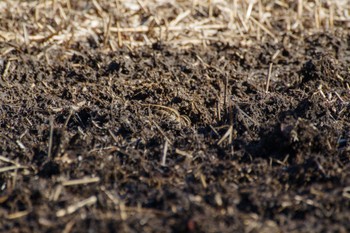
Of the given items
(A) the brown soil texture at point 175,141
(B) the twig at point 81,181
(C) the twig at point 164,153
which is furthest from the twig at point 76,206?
(C) the twig at point 164,153

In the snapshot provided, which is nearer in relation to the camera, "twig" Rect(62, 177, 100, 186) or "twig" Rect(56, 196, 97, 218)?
"twig" Rect(56, 196, 97, 218)

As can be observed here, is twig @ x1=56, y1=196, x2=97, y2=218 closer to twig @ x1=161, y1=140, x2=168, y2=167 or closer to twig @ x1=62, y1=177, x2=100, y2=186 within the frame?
twig @ x1=62, y1=177, x2=100, y2=186

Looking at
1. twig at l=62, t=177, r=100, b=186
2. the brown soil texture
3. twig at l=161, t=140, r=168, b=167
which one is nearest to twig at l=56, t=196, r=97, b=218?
the brown soil texture

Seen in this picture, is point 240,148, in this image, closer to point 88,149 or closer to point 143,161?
point 143,161

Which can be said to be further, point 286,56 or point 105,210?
point 286,56

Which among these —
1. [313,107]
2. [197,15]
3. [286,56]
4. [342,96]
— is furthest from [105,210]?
[197,15]

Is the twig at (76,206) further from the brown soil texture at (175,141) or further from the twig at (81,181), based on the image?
the twig at (81,181)

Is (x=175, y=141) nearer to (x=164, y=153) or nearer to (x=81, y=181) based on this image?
→ (x=164, y=153)

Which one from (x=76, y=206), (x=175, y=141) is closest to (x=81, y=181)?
(x=76, y=206)
